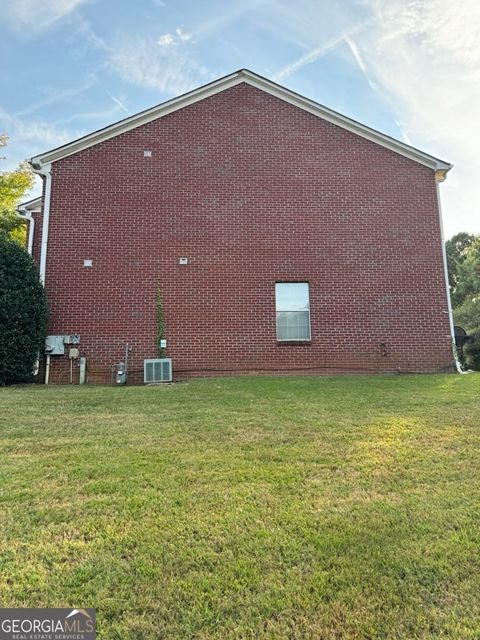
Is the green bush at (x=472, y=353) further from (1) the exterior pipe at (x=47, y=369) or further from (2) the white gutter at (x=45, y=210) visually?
(2) the white gutter at (x=45, y=210)

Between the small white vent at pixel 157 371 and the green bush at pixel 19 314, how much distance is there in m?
2.55

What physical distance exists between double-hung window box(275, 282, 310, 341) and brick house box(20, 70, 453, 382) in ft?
0.09

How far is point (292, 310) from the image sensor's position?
11023 millimetres

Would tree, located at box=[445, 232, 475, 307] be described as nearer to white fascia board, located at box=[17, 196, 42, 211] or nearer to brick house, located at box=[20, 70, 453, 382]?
brick house, located at box=[20, 70, 453, 382]

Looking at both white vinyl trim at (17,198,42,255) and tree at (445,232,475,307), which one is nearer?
white vinyl trim at (17,198,42,255)

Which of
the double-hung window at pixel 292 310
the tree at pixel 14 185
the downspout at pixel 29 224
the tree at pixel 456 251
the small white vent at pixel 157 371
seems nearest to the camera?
the small white vent at pixel 157 371

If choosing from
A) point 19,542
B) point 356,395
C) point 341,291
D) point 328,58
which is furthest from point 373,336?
point 19,542

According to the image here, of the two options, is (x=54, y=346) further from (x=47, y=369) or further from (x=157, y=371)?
(x=157, y=371)

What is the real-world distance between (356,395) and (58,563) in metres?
5.67

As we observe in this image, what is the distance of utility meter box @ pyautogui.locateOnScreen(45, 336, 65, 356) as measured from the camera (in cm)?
1025

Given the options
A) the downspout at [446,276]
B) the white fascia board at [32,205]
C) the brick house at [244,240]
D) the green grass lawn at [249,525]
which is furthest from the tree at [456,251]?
the green grass lawn at [249,525]

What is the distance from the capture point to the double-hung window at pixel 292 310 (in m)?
10.9

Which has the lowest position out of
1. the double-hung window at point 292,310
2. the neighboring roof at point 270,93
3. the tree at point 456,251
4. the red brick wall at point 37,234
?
the double-hung window at point 292,310

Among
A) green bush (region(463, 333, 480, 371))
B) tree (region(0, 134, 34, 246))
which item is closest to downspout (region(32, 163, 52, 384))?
tree (region(0, 134, 34, 246))
